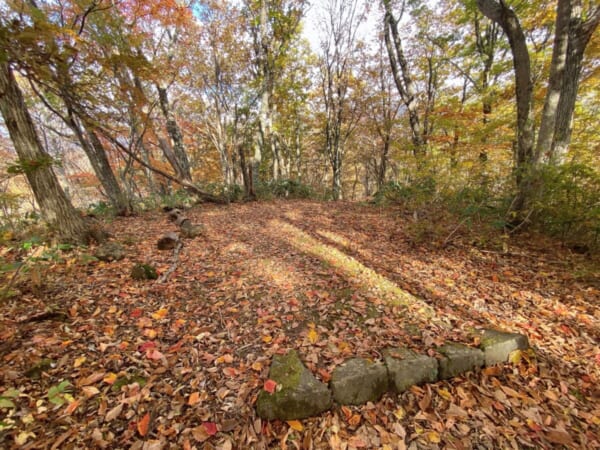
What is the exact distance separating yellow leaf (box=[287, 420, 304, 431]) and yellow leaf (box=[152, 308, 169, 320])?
6.07 feet

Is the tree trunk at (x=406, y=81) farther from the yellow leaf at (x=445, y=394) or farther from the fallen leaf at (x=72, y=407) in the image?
the fallen leaf at (x=72, y=407)

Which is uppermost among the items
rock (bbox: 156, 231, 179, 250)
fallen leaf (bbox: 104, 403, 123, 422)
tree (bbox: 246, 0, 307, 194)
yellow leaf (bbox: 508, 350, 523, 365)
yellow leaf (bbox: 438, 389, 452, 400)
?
tree (bbox: 246, 0, 307, 194)

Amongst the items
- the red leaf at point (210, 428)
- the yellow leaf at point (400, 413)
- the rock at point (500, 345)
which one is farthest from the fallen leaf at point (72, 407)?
the rock at point (500, 345)

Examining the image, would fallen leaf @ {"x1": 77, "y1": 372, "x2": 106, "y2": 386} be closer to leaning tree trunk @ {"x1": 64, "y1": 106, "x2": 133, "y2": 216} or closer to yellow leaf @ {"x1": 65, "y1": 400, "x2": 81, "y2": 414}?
yellow leaf @ {"x1": 65, "y1": 400, "x2": 81, "y2": 414}

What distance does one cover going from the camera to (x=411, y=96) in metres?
8.06

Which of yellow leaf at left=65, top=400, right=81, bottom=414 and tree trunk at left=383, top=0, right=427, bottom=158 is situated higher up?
tree trunk at left=383, top=0, right=427, bottom=158

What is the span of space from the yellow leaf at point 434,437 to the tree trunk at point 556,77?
504 centimetres

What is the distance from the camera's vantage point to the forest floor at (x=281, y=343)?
168cm

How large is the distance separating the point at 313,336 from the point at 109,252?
354cm

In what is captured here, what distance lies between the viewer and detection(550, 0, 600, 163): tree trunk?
3776 mm

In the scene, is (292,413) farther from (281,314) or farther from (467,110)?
(467,110)

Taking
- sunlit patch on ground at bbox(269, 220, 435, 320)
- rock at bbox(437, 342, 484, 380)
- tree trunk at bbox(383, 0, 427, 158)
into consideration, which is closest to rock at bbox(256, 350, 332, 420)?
rock at bbox(437, 342, 484, 380)

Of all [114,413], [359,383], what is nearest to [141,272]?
[114,413]

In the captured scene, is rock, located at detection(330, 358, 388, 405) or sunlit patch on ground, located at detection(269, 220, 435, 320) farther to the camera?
sunlit patch on ground, located at detection(269, 220, 435, 320)
